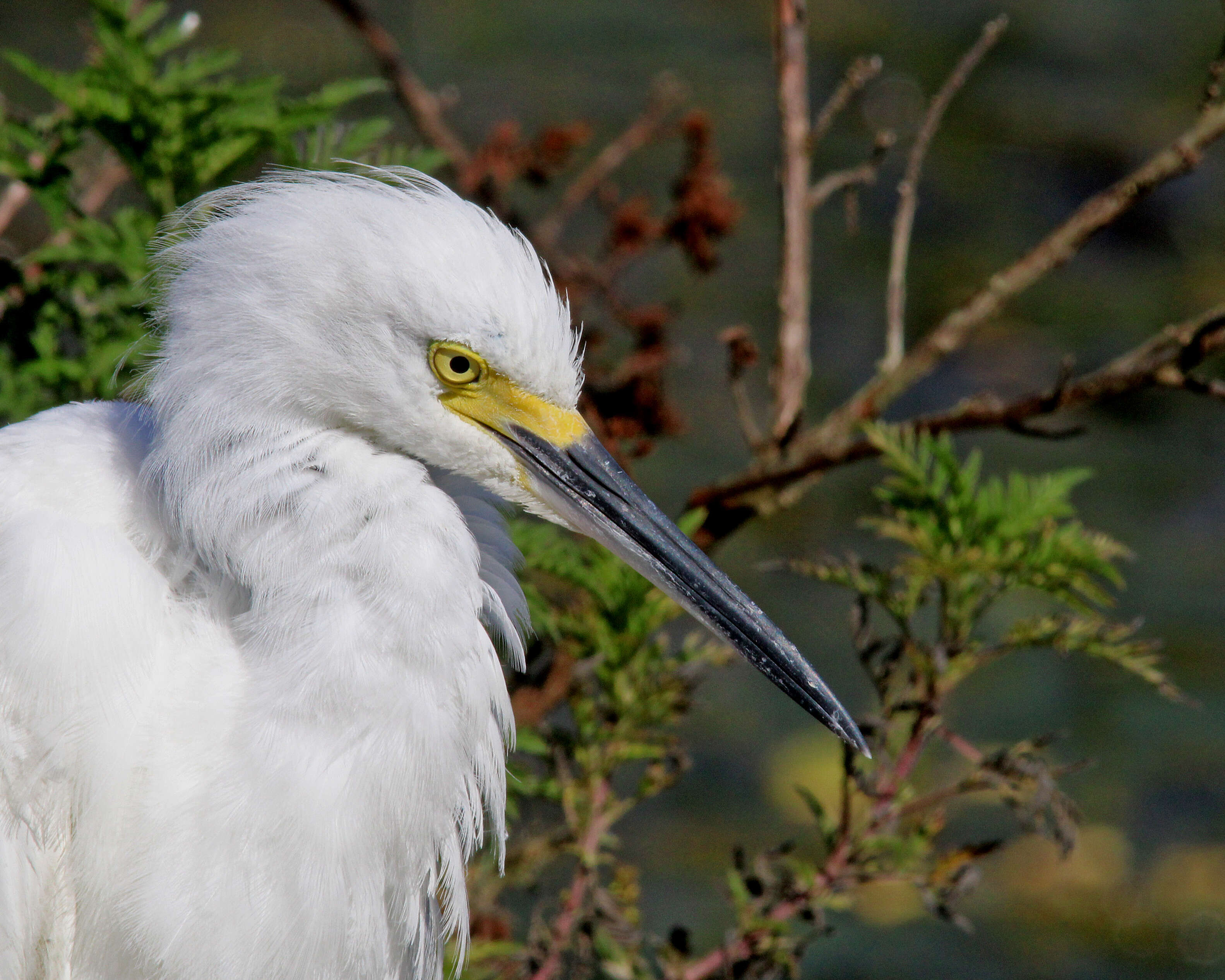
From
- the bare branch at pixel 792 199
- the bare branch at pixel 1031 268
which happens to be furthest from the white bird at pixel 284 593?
the bare branch at pixel 792 199

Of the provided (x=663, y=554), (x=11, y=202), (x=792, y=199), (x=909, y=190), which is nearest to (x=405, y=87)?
(x=11, y=202)

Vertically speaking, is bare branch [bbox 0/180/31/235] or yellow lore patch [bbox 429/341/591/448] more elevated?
yellow lore patch [bbox 429/341/591/448]

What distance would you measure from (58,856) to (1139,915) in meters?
3.54

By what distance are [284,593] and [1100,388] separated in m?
1.22

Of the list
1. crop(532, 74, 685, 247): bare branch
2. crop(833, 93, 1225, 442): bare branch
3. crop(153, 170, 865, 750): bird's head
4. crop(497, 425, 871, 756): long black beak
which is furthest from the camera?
crop(532, 74, 685, 247): bare branch

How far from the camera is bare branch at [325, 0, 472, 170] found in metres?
2.88

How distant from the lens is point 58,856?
5.41 ft

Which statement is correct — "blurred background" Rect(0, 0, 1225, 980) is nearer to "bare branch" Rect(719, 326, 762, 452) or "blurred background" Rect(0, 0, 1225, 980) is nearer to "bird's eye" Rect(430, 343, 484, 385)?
"bare branch" Rect(719, 326, 762, 452)

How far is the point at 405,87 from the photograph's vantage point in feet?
9.43

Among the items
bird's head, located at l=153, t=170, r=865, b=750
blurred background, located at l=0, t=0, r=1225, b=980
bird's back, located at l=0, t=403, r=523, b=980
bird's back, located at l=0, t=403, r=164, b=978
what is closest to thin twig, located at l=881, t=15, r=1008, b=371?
blurred background, located at l=0, t=0, r=1225, b=980

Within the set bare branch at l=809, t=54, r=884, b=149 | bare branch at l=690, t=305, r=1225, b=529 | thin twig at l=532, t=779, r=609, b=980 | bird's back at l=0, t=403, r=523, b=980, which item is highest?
bare branch at l=809, t=54, r=884, b=149

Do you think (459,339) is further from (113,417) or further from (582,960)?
(582,960)

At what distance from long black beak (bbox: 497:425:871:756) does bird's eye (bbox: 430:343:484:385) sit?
12 centimetres

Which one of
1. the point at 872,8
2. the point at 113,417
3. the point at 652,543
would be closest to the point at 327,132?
the point at 113,417
